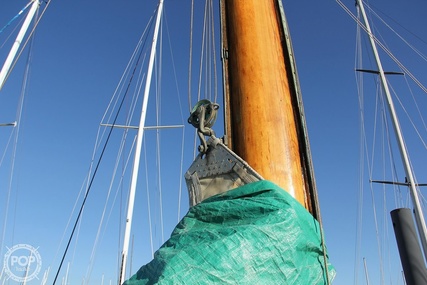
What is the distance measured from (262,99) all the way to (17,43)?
934cm

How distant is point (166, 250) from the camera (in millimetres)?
1443

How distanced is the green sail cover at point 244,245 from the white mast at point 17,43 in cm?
875

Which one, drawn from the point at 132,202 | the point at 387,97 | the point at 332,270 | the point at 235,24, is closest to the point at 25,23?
the point at 132,202

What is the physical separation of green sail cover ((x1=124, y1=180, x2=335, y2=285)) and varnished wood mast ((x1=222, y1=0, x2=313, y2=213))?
27 cm

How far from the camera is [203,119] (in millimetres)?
2193

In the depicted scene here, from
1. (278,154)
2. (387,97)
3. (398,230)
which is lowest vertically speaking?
(398,230)

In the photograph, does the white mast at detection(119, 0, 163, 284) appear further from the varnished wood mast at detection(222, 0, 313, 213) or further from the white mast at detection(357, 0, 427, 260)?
the varnished wood mast at detection(222, 0, 313, 213)

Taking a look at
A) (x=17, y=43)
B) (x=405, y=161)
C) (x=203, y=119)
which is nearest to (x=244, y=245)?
(x=203, y=119)

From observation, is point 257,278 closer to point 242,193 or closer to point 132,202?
point 242,193

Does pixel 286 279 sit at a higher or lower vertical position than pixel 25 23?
lower

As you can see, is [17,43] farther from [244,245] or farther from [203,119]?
[244,245]

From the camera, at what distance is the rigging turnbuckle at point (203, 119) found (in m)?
2.12

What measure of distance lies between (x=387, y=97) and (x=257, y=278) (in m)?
10.2

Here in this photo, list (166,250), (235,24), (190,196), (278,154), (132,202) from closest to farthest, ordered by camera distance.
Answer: (166,250)
(278,154)
(190,196)
(235,24)
(132,202)
